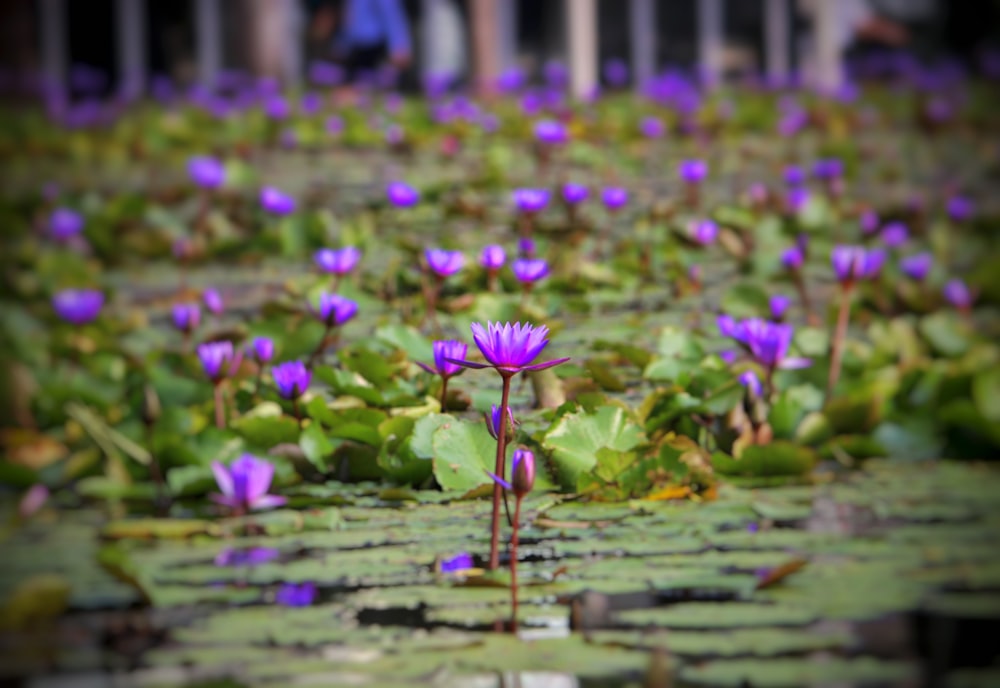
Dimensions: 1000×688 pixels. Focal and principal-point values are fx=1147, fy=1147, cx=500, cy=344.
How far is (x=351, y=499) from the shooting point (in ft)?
4.50

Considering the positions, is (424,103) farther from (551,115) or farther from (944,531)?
(944,531)

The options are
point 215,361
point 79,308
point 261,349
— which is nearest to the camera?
point 215,361

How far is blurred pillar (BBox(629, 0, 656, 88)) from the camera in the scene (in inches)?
388

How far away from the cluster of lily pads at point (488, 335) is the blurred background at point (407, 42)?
3.64 meters

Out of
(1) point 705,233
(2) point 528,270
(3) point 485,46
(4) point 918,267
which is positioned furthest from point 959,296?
(3) point 485,46

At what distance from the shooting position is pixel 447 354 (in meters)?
1.28

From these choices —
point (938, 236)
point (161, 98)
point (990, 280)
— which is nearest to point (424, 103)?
point (161, 98)

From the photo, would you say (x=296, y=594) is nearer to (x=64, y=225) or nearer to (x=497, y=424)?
(x=497, y=424)

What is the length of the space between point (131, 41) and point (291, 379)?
878 cm

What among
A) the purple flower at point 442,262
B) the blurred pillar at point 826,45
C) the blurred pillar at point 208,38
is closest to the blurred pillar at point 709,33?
the blurred pillar at point 826,45

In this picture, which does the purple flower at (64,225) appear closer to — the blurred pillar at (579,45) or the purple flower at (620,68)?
the blurred pillar at (579,45)

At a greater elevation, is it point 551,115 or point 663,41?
point 663,41

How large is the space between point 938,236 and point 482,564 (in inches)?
96.3

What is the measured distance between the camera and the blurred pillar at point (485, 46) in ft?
26.0
